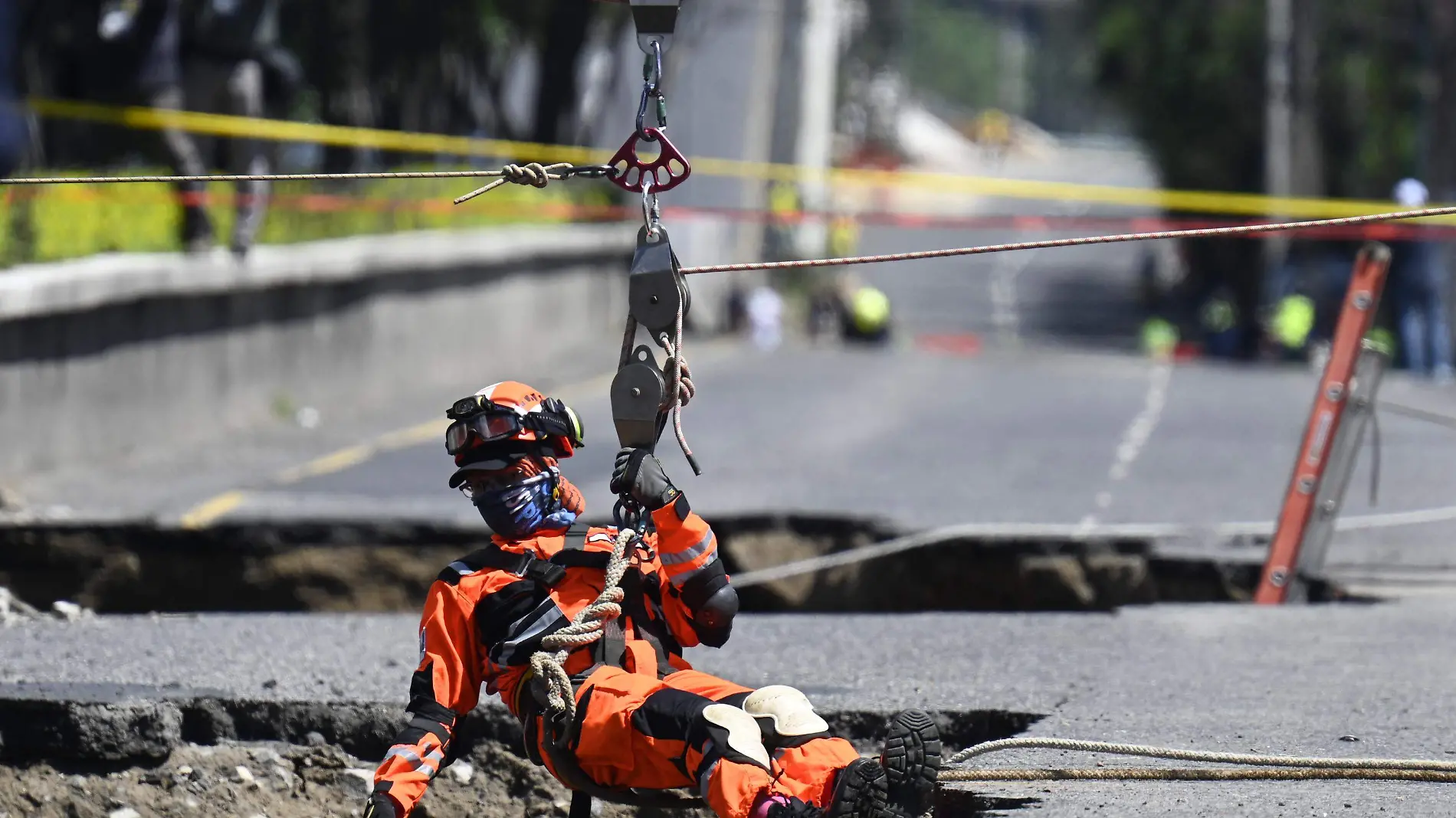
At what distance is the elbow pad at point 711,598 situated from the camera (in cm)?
429

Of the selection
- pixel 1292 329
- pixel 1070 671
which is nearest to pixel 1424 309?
pixel 1292 329

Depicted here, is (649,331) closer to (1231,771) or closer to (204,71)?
(1231,771)

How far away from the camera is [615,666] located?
14.6 ft

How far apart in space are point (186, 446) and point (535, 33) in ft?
40.9

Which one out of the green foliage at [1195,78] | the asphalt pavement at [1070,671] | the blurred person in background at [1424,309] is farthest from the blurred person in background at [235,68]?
the green foliage at [1195,78]

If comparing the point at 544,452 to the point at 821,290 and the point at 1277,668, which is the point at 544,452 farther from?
the point at 821,290

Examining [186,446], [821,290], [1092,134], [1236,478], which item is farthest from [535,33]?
[1092,134]

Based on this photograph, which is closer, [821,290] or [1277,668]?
[1277,668]

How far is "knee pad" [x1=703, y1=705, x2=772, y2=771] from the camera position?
4.09m

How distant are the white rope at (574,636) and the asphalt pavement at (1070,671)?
38.6 inches

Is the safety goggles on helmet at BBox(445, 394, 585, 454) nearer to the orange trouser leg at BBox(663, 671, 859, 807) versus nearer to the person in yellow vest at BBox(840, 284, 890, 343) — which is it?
the orange trouser leg at BBox(663, 671, 859, 807)

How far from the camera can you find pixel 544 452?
4637 millimetres

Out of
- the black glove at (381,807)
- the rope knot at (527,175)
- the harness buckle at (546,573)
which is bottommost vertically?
the black glove at (381,807)

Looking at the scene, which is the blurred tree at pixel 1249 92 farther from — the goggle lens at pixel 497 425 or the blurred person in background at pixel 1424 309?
the goggle lens at pixel 497 425
